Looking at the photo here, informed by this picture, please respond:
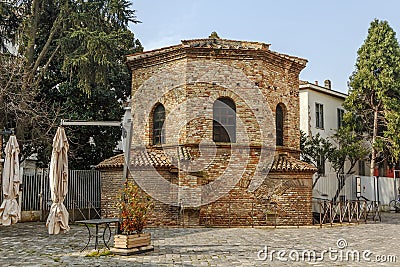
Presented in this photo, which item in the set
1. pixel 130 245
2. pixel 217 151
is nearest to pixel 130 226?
pixel 130 245

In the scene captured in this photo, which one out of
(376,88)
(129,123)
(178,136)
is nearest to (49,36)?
(178,136)

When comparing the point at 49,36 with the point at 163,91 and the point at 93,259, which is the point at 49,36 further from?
the point at 93,259

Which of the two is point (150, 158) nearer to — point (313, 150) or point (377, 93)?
point (313, 150)

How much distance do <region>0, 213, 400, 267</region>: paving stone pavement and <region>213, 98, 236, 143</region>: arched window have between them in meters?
3.83

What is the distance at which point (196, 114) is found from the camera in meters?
18.1

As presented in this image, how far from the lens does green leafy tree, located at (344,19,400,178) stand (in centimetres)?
2684

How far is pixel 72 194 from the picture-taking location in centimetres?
2017

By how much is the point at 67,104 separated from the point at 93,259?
12289 millimetres

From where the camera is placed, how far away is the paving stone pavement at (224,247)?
9977 millimetres

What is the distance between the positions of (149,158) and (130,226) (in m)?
7.34

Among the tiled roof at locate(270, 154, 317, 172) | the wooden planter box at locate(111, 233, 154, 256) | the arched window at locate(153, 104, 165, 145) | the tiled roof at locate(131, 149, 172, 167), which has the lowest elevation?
the wooden planter box at locate(111, 233, 154, 256)

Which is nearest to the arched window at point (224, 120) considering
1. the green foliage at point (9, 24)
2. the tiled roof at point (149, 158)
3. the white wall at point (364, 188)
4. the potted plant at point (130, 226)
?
the tiled roof at point (149, 158)

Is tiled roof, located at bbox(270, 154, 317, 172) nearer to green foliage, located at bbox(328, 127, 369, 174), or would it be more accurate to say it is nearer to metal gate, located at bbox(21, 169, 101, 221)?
metal gate, located at bbox(21, 169, 101, 221)

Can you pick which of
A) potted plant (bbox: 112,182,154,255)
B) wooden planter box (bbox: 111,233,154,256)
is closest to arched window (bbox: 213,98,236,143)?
potted plant (bbox: 112,182,154,255)
